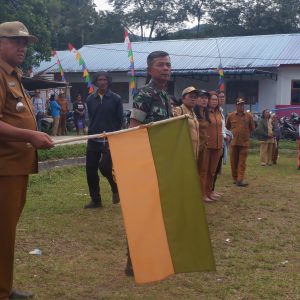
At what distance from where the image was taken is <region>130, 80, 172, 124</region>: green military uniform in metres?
4.70

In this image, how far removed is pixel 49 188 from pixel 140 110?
539 centimetres

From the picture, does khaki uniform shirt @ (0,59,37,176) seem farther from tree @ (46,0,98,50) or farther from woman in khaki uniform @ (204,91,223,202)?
tree @ (46,0,98,50)

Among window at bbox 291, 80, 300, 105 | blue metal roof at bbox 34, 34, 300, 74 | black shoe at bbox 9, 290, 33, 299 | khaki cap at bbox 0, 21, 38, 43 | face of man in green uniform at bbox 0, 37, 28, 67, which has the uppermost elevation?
blue metal roof at bbox 34, 34, 300, 74

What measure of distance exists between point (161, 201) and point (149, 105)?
1033 millimetres

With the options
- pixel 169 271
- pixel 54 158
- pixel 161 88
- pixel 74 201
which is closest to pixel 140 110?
pixel 161 88

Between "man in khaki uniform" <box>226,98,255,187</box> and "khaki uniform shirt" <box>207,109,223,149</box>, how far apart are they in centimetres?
147

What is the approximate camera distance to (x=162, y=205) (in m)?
4.02

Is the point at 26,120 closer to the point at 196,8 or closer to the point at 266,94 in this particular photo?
the point at 266,94

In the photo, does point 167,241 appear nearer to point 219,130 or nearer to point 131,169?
point 131,169

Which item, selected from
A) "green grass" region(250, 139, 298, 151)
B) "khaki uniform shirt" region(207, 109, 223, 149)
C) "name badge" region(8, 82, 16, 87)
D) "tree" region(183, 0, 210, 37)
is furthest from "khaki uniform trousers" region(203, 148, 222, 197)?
"tree" region(183, 0, 210, 37)

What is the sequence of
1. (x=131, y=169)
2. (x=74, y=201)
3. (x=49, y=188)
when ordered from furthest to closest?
1. (x=49, y=188)
2. (x=74, y=201)
3. (x=131, y=169)

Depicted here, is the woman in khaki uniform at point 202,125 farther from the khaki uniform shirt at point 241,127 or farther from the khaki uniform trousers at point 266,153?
the khaki uniform trousers at point 266,153

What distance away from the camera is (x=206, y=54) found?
2980cm

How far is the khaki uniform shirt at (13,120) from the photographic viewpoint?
12.1 feet
